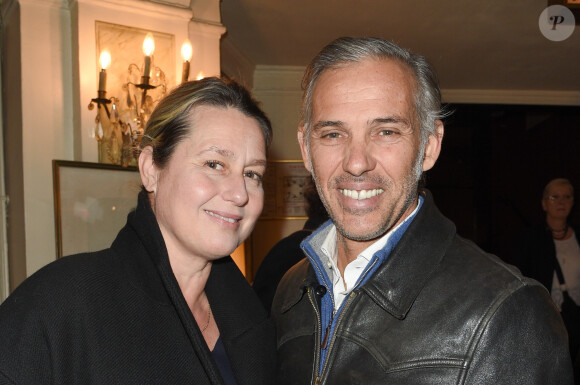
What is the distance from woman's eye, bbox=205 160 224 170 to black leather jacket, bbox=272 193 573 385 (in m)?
0.45

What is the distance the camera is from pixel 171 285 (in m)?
1.59

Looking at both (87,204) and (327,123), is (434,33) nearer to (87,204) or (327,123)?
(87,204)

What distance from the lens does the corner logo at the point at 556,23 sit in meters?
4.89

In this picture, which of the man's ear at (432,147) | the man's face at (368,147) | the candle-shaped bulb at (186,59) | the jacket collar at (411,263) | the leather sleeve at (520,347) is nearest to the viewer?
the leather sleeve at (520,347)

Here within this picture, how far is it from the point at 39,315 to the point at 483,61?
5.93 m

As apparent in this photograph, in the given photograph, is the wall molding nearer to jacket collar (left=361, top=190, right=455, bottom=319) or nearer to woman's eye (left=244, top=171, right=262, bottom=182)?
woman's eye (left=244, top=171, right=262, bottom=182)

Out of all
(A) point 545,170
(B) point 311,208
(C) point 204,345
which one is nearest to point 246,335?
(C) point 204,345

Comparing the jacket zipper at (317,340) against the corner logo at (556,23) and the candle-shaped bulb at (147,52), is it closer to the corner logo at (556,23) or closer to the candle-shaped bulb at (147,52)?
the candle-shaped bulb at (147,52)

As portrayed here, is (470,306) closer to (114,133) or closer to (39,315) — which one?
(39,315)

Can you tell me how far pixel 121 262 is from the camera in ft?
5.17

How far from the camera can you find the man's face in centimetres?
158

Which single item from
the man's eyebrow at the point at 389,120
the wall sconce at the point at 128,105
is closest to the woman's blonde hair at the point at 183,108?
the man's eyebrow at the point at 389,120

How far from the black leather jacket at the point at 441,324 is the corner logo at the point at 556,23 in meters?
4.02

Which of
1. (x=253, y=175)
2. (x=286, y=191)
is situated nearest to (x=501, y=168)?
(x=286, y=191)
